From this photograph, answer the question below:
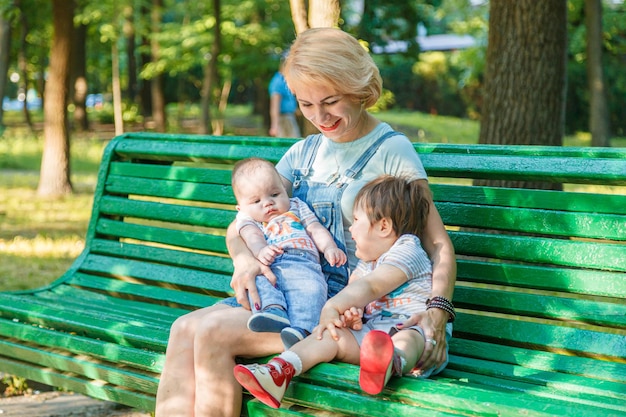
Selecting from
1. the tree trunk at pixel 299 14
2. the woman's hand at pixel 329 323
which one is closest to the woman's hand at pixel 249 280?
the woman's hand at pixel 329 323

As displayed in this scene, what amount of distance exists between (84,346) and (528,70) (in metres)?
4.11

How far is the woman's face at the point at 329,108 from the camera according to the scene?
3.20 m

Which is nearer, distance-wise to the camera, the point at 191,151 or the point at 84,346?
the point at 84,346

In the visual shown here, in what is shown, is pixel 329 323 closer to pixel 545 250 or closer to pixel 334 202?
pixel 334 202

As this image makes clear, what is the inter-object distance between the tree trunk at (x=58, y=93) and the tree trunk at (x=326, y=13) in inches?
253

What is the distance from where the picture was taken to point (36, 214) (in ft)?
34.4

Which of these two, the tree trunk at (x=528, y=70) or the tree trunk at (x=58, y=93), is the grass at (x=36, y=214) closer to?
the tree trunk at (x=58, y=93)

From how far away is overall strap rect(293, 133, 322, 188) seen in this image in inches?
140

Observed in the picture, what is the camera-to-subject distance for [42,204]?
11.5 m

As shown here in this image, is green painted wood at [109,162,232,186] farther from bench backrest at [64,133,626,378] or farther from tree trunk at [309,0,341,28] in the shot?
tree trunk at [309,0,341,28]

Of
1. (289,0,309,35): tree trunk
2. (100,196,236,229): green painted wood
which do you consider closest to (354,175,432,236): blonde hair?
(100,196,236,229): green painted wood

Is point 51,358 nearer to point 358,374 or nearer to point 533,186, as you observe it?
point 358,374

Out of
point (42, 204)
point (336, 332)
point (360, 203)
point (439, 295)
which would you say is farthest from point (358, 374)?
point (42, 204)

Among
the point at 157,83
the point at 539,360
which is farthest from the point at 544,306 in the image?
the point at 157,83
